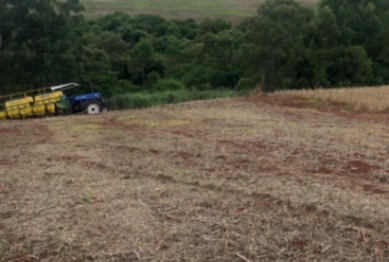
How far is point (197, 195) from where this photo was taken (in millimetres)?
5637

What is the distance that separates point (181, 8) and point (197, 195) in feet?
Result: 190

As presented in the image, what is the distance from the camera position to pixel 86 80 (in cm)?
3544

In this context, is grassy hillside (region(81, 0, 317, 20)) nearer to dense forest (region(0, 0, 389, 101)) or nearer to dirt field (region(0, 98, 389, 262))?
dense forest (region(0, 0, 389, 101))

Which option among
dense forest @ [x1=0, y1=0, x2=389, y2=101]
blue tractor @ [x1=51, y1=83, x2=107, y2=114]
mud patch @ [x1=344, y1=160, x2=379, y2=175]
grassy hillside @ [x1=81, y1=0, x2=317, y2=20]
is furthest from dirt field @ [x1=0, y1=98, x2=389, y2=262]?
grassy hillside @ [x1=81, y1=0, x2=317, y2=20]

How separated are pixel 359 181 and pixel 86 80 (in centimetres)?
3042

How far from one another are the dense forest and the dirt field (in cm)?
2082

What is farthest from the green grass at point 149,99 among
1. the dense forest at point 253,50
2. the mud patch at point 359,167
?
the mud patch at point 359,167

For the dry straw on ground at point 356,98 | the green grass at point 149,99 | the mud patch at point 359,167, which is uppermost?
the mud patch at point 359,167

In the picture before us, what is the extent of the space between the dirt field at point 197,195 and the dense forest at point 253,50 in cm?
2082

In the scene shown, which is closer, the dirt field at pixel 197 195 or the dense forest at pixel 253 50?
the dirt field at pixel 197 195

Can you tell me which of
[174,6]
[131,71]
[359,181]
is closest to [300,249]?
[359,181]

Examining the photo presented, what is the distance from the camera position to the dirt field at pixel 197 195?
4289mm

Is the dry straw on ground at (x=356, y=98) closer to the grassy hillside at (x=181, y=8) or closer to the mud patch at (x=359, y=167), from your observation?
the mud patch at (x=359, y=167)

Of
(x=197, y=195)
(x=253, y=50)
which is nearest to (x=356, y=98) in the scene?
(x=197, y=195)
